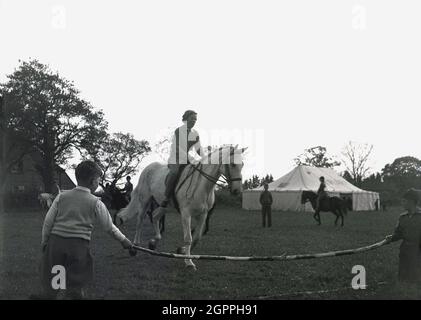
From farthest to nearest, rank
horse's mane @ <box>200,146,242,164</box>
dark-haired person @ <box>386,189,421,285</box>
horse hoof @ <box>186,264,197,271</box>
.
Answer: horse's mane @ <box>200,146,242,164</box>, horse hoof @ <box>186,264,197,271</box>, dark-haired person @ <box>386,189,421,285</box>

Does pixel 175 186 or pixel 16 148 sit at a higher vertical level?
pixel 16 148

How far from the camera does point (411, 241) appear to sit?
714cm

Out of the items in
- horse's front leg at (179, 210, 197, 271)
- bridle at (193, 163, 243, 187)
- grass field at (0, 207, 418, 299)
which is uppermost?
bridle at (193, 163, 243, 187)

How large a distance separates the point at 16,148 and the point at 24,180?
1307 cm

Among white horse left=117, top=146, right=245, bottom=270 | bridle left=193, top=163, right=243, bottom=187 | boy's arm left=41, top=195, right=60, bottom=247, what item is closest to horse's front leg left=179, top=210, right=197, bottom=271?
white horse left=117, top=146, right=245, bottom=270

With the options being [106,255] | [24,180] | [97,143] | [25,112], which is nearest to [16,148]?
[25,112]

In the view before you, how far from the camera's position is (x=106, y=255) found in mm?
11156

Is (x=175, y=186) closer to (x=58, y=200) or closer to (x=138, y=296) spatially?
(x=138, y=296)

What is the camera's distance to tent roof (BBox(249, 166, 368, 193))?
1796 inches

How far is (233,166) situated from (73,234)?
463 cm

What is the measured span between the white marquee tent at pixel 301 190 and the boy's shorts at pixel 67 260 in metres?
39.8

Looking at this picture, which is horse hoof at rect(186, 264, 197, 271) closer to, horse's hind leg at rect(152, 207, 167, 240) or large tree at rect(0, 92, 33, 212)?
horse's hind leg at rect(152, 207, 167, 240)

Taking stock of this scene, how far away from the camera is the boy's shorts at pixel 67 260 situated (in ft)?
16.6
